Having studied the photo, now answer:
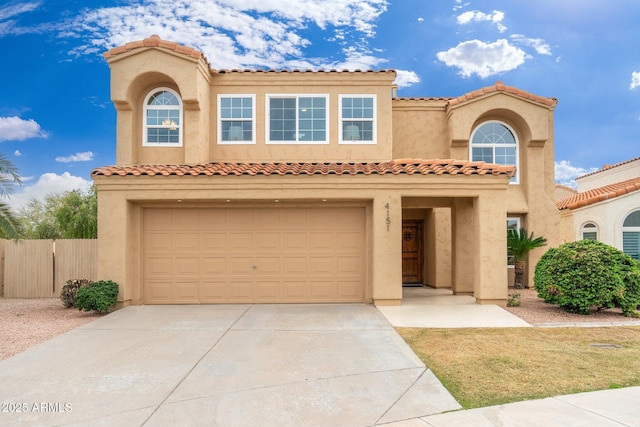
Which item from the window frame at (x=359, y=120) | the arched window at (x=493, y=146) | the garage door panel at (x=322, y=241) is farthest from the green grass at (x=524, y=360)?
the arched window at (x=493, y=146)

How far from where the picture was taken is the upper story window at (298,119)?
15.4 metres

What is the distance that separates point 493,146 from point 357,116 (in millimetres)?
5416

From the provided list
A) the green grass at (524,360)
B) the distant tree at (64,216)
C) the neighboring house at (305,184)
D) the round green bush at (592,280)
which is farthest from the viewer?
the distant tree at (64,216)

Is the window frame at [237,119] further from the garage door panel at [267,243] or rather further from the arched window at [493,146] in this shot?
the arched window at [493,146]

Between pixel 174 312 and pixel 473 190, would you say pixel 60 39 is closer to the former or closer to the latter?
pixel 174 312

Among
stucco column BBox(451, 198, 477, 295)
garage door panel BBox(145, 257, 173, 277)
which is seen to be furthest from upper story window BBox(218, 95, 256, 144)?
stucco column BBox(451, 198, 477, 295)

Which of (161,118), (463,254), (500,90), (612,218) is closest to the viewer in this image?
(463,254)

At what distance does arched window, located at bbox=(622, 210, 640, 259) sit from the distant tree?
969 inches

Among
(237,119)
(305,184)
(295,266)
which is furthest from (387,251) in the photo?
(237,119)

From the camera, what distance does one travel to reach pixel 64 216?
83.4ft

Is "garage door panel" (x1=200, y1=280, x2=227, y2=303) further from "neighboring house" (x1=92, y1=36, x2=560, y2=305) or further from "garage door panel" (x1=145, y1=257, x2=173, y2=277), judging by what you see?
"garage door panel" (x1=145, y1=257, x2=173, y2=277)

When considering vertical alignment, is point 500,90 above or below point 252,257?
above

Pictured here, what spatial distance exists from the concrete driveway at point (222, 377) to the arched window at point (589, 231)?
1130 cm

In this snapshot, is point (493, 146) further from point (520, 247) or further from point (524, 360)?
point (524, 360)
